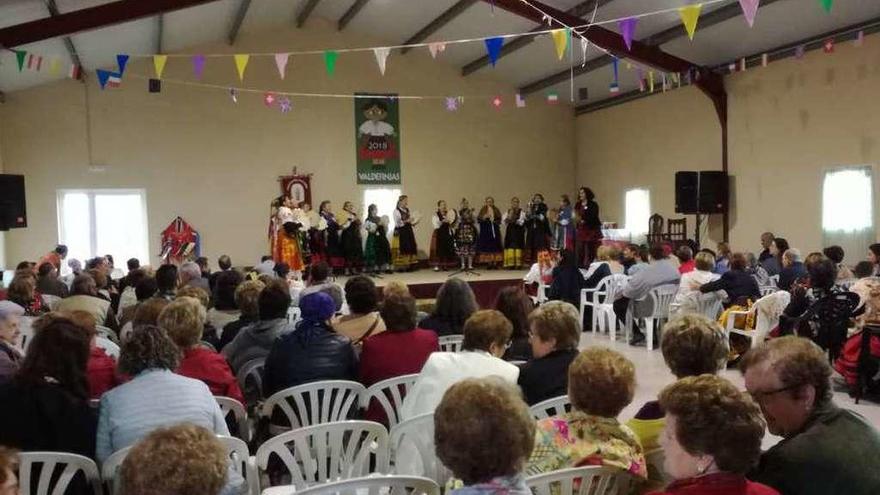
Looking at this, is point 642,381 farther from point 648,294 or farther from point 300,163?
point 300,163

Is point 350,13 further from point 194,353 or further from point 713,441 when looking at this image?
point 713,441

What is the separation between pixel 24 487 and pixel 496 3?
319 inches

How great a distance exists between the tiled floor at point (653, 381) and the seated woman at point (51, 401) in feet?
8.38

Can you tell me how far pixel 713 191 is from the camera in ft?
34.6

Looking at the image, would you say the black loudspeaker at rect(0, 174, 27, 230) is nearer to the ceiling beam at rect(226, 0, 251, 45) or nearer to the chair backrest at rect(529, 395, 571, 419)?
the ceiling beam at rect(226, 0, 251, 45)

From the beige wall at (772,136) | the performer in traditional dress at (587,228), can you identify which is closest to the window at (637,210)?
the beige wall at (772,136)

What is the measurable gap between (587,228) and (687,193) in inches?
74.5

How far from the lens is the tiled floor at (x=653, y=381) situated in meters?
4.55

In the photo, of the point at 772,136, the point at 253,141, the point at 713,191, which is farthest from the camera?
the point at 253,141

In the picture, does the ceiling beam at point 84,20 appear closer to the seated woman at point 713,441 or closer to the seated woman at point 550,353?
the seated woman at point 550,353

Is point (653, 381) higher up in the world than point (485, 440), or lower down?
→ lower down

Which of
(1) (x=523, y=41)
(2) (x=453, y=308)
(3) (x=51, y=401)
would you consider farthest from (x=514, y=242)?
(3) (x=51, y=401)

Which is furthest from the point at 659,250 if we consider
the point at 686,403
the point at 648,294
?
the point at 686,403

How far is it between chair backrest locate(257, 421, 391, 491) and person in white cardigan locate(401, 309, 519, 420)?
0.18 meters
